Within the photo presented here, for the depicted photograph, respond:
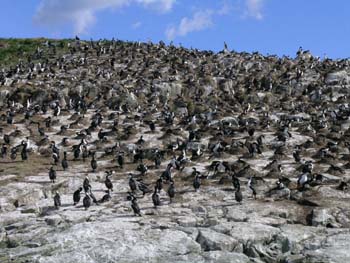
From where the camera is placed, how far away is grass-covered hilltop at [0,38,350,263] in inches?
989

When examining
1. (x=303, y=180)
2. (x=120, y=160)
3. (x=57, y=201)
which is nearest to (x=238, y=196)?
(x=303, y=180)

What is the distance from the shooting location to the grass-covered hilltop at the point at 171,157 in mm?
25109

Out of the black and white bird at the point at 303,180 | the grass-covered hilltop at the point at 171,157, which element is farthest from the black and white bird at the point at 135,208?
the black and white bird at the point at 303,180

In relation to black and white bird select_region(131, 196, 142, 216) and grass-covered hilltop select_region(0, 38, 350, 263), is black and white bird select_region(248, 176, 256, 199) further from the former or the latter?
black and white bird select_region(131, 196, 142, 216)

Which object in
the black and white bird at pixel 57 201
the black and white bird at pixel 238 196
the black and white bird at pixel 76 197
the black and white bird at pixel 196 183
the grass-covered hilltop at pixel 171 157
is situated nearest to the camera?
the grass-covered hilltop at pixel 171 157

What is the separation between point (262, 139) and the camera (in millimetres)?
45938

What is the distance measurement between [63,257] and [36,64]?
52.3m

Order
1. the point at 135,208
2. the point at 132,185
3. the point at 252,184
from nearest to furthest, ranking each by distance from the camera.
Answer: the point at 135,208, the point at 132,185, the point at 252,184

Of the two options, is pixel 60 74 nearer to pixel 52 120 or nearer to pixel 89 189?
pixel 52 120

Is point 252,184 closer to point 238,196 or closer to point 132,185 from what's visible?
point 238,196

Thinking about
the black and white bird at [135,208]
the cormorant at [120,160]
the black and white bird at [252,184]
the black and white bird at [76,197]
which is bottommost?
the black and white bird at [135,208]

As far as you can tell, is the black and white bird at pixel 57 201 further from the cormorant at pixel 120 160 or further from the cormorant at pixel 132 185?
the cormorant at pixel 120 160

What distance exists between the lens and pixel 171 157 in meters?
40.6

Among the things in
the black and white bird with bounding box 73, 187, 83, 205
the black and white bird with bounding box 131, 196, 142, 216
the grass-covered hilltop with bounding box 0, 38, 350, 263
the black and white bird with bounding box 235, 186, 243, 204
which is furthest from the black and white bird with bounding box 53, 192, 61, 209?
the black and white bird with bounding box 235, 186, 243, 204
